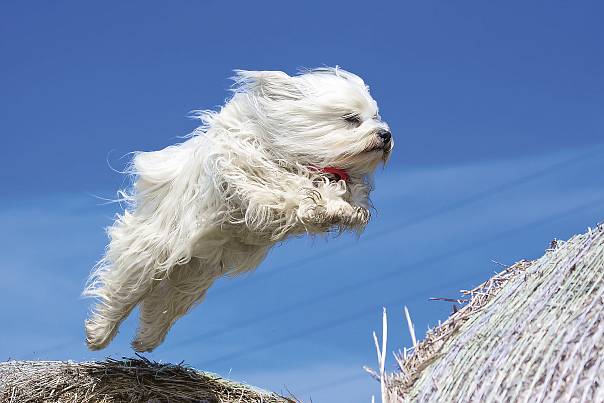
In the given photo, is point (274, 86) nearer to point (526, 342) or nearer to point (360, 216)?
point (360, 216)

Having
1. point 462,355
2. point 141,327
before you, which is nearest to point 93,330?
point 141,327

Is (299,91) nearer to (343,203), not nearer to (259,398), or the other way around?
(343,203)

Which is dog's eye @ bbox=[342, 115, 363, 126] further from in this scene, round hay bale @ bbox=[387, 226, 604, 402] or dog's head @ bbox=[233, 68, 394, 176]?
round hay bale @ bbox=[387, 226, 604, 402]

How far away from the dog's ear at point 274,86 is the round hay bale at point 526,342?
2073 mm

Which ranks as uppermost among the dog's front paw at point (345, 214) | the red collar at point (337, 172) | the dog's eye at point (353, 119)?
the dog's eye at point (353, 119)

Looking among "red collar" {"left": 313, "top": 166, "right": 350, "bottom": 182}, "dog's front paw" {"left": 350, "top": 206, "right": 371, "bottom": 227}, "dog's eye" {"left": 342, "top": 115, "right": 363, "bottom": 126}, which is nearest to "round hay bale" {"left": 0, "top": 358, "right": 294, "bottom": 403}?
"dog's front paw" {"left": 350, "top": 206, "right": 371, "bottom": 227}

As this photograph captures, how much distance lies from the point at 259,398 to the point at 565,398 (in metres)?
4.04

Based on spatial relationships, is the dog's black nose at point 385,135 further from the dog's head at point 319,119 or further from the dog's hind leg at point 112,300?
the dog's hind leg at point 112,300

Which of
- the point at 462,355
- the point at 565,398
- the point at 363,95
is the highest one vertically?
the point at 363,95

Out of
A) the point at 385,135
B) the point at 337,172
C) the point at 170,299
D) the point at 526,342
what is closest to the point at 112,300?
the point at 170,299

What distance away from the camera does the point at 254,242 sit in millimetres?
7555

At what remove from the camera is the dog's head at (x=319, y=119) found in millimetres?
7160

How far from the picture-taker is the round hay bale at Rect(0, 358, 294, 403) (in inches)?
325

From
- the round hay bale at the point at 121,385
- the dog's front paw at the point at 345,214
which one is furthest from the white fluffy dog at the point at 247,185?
the round hay bale at the point at 121,385
